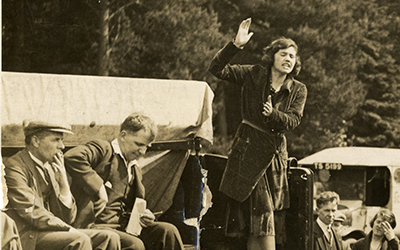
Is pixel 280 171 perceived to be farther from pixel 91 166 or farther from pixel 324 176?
pixel 91 166

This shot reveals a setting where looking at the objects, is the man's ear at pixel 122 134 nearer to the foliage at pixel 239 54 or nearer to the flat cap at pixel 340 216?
the foliage at pixel 239 54

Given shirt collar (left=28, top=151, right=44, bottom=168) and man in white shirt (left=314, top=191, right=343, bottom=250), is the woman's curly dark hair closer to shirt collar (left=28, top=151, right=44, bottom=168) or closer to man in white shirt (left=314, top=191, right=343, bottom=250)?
man in white shirt (left=314, top=191, right=343, bottom=250)

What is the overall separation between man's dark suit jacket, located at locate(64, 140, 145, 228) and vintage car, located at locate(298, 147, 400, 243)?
162cm

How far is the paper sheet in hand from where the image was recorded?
14.0ft

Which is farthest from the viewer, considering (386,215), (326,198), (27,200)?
(386,215)

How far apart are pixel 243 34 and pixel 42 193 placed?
7.16ft

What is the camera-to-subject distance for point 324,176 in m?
4.79

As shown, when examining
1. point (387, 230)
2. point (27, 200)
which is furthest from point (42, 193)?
point (387, 230)

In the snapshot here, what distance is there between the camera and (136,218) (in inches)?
169

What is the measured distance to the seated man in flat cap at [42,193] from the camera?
4078mm

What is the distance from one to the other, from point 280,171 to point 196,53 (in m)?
1.29

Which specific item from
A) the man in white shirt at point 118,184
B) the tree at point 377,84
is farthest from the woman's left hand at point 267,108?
the man in white shirt at point 118,184

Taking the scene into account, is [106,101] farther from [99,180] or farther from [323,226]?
[323,226]

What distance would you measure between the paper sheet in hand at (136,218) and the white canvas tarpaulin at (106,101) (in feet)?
1.86
